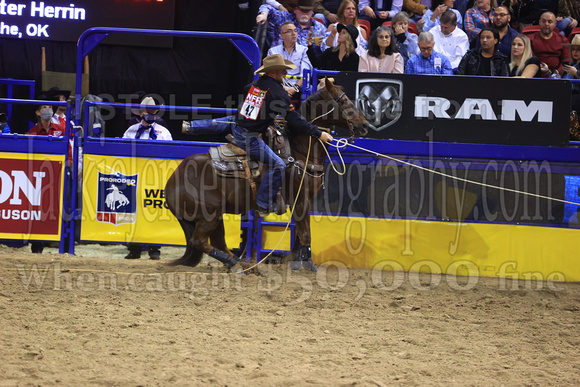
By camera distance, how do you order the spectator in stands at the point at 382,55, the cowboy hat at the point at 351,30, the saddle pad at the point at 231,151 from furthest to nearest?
the cowboy hat at the point at 351,30 < the spectator in stands at the point at 382,55 < the saddle pad at the point at 231,151

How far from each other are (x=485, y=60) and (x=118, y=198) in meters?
5.31

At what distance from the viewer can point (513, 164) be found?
845 centimetres

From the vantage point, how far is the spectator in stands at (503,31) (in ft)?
33.2

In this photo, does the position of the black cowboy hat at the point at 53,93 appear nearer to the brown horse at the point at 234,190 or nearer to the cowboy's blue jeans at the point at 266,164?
the brown horse at the point at 234,190

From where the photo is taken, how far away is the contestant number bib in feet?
24.4

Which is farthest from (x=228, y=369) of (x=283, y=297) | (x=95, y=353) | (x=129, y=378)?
(x=283, y=297)

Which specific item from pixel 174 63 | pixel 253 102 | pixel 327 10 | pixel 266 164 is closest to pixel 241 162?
pixel 266 164

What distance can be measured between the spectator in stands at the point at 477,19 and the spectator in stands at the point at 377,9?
1149 millimetres

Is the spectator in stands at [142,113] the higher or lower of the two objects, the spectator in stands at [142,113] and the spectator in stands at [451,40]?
the lower

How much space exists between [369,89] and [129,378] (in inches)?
203

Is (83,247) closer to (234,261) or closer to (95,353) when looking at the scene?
(234,261)

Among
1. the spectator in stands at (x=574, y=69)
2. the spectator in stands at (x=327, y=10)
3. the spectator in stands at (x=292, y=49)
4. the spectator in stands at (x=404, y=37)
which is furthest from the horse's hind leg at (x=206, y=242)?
the spectator in stands at (x=574, y=69)

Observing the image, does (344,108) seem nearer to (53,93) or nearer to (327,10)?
(327,10)

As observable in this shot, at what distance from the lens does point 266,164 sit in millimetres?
7680
